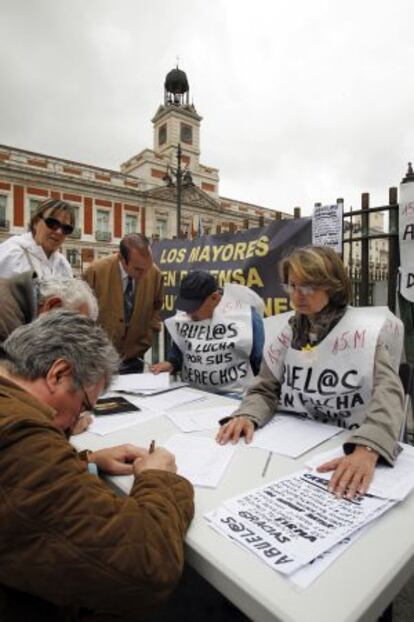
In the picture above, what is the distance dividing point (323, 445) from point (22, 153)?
30.9m

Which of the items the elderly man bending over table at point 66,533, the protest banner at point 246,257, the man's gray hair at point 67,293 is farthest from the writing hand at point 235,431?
the protest banner at point 246,257

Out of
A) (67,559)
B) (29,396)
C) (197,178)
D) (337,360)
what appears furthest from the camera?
(197,178)

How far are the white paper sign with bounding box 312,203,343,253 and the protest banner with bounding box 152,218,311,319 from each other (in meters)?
0.11

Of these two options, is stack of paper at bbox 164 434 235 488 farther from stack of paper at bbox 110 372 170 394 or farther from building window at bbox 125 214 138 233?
building window at bbox 125 214 138 233

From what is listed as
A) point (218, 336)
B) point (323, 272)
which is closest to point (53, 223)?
point (218, 336)

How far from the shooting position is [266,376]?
1760mm

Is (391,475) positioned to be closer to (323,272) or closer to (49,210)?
(323,272)

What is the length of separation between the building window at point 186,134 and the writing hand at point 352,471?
40.5m

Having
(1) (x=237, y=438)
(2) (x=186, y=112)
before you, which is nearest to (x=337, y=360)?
(1) (x=237, y=438)

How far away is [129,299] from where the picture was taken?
312 cm

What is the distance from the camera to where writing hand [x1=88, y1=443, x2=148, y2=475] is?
1.17 metres

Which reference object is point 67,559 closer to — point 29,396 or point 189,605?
point 29,396

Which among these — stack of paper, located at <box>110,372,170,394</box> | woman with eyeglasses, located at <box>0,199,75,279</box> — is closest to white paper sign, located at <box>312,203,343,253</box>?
stack of paper, located at <box>110,372,170,394</box>

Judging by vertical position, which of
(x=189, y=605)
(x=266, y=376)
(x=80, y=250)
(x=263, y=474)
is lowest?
(x=189, y=605)
